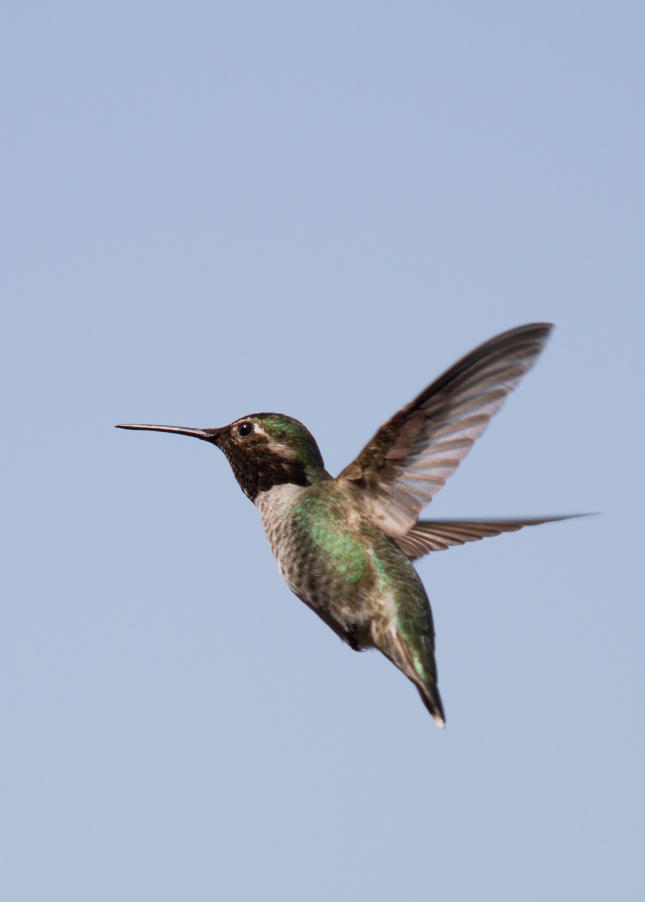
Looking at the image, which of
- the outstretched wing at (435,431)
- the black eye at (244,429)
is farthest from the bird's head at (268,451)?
the outstretched wing at (435,431)

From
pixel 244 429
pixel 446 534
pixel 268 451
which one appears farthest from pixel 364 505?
pixel 446 534

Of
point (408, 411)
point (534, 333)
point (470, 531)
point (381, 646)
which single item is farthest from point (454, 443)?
point (470, 531)

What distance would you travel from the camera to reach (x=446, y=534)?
7023 millimetres

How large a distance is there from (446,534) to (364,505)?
121cm

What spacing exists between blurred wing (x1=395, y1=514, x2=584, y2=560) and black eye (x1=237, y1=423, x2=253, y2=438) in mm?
1301

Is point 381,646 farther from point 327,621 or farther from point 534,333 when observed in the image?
point 534,333

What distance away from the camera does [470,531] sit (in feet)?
23.0

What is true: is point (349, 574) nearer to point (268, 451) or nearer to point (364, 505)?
point (364, 505)

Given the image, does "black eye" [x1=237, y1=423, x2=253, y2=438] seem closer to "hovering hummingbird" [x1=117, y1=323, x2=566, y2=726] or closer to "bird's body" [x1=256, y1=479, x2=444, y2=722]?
"hovering hummingbird" [x1=117, y1=323, x2=566, y2=726]

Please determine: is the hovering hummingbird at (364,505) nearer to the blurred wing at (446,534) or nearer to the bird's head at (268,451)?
the bird's head at (268,451)

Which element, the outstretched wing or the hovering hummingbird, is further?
the hovering hummingbird

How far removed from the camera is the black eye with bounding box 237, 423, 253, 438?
613 cm

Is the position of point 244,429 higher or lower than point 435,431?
higher

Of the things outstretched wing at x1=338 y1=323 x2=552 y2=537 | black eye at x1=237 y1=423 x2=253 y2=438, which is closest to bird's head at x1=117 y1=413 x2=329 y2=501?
black eye at x1=237 y1=423 x2=253 y2=438
